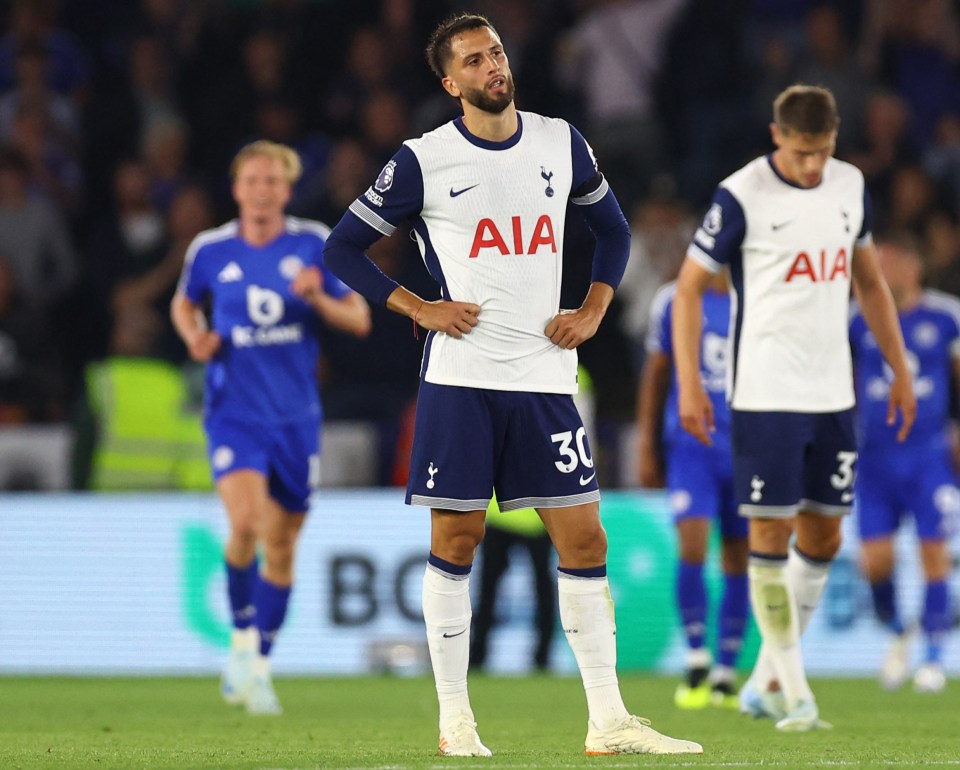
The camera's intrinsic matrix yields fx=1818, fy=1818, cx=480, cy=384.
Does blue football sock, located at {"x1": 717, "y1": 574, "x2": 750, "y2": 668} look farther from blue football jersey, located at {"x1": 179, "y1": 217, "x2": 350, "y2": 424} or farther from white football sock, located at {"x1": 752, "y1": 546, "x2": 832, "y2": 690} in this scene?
blue football jersey, located at {"x1": 179, "y1": 217, "x2": 350, "y2": 424}

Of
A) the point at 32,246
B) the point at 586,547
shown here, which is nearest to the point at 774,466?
the point at 586,547

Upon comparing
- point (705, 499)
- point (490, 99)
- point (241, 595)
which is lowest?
point (241, 595)

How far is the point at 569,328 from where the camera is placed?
19.6 ft

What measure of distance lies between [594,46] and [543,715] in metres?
8.07

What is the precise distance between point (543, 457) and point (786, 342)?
1719 mm

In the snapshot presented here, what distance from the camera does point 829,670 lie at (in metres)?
11.6

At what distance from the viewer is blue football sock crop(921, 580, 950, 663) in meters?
10.5

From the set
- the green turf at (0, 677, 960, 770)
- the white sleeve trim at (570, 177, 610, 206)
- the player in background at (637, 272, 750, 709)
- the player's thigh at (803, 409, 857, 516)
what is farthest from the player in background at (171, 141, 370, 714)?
the white sleeve trim at (570, 177, 610, 206)

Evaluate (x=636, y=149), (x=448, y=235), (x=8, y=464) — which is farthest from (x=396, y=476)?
(x=448, y=235)

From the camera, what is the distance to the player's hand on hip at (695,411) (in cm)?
715

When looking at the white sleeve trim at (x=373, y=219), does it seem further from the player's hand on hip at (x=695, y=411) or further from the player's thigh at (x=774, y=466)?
the player's thigh at (x=774, y=466)

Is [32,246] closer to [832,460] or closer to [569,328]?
[832,460]

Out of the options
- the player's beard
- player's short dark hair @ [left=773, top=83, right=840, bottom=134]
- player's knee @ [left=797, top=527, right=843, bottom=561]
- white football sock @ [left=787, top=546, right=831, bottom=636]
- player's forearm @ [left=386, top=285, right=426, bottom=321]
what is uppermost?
player's short dark hair @ [left=773, top=83, right=840, bottom=134]

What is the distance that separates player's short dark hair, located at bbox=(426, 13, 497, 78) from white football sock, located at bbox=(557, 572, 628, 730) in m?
1.73
